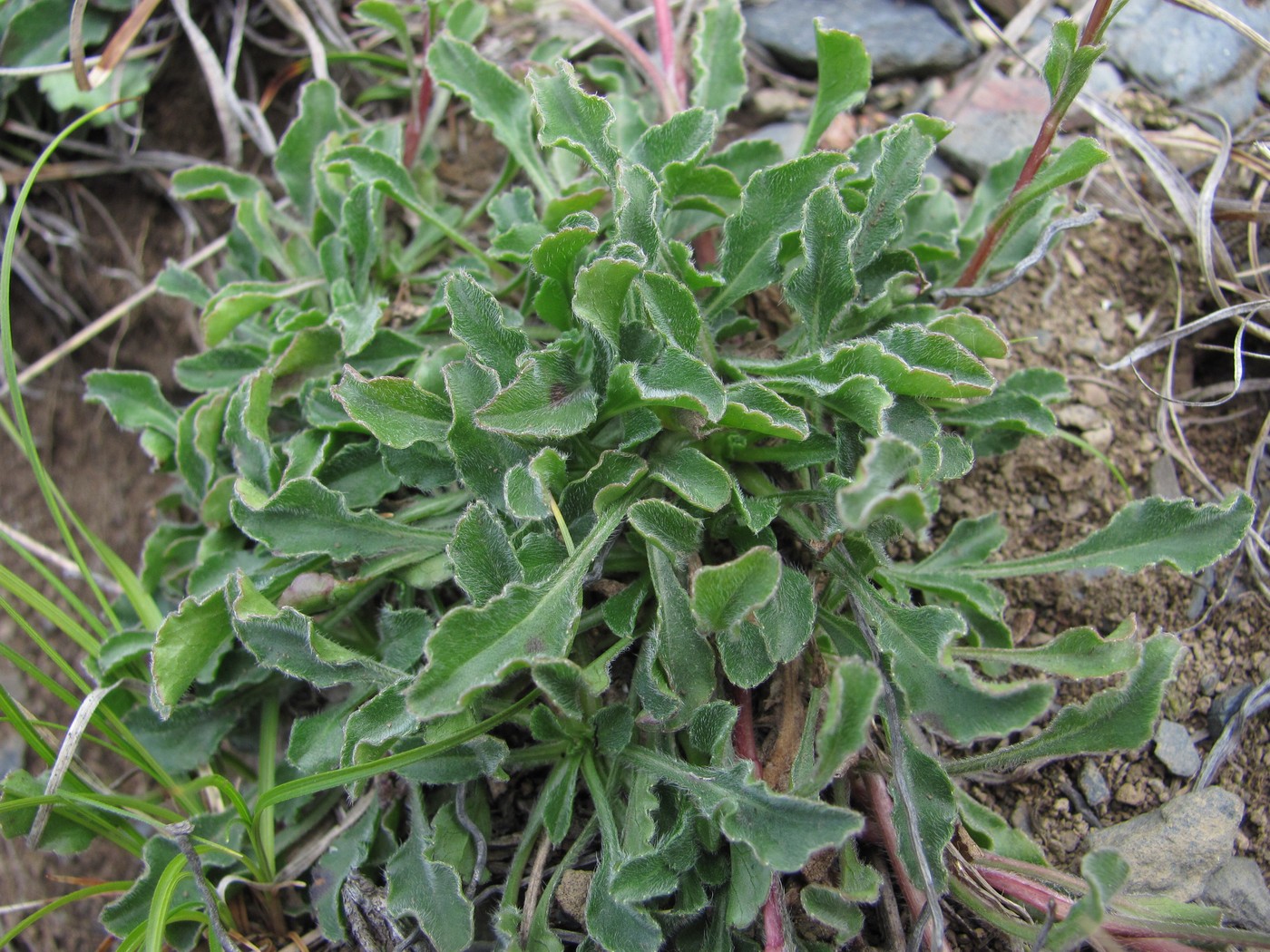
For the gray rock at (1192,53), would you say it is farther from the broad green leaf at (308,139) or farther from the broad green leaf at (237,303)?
the broad green leaf at (237,303)

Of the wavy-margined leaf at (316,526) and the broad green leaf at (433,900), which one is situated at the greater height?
the wavy-margined leaf at (316,526)

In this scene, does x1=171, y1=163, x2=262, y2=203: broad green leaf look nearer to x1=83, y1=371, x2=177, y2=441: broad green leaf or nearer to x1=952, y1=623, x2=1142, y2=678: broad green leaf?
x1=83, y1=371, x2=177, y2=441: broad green leaf

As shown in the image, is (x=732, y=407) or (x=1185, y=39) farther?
(x=1185, y=39)

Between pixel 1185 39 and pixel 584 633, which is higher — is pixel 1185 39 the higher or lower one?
the higher one

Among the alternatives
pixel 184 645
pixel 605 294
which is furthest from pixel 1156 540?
pixel 184 645

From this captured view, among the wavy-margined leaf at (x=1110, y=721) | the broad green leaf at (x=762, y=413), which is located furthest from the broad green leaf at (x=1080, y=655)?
the broad green leaf at (x=762, y=413)

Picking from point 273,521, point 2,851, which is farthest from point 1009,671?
point 2,851

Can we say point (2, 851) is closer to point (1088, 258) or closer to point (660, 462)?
point (660, 462)
